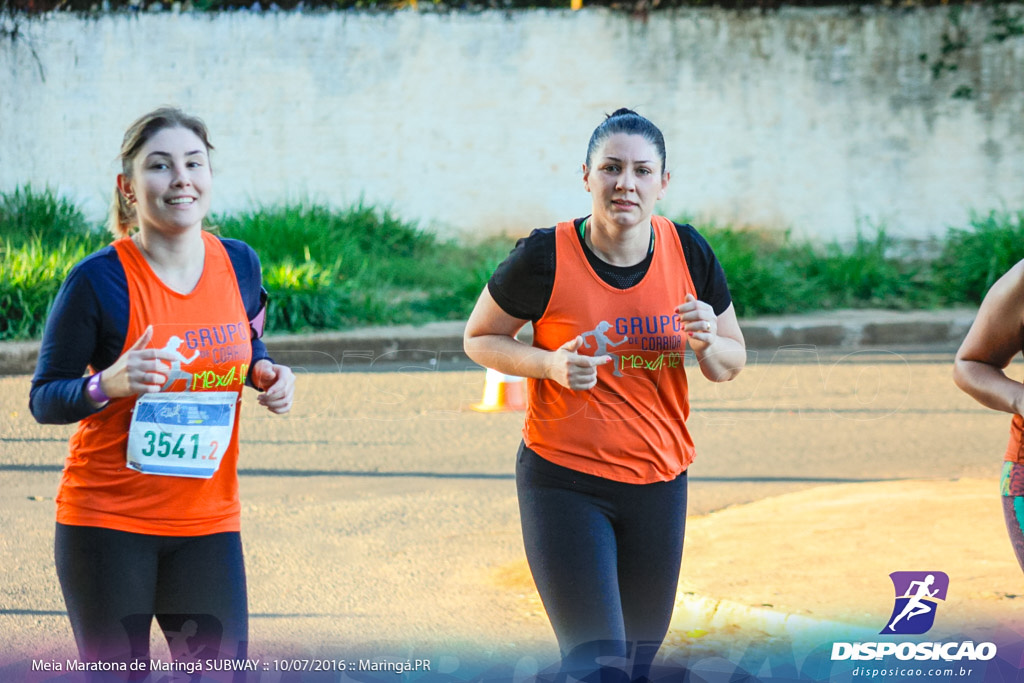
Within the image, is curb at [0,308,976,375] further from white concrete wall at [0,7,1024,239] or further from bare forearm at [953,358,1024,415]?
bare forearm at [953,358,1024,415]

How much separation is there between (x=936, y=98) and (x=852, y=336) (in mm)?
4556

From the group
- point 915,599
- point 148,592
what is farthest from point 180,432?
point 915,599

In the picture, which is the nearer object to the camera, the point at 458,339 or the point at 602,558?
the point at 602,558

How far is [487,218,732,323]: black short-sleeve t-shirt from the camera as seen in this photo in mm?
3059

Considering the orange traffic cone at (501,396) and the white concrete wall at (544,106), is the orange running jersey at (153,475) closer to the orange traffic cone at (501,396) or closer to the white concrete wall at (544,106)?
the orange traffic cone at (501,396)

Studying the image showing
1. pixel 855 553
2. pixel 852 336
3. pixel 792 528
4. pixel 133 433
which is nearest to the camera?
pixel 133 433

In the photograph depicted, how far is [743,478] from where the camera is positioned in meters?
6.61

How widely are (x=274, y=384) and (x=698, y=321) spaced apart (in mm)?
1047

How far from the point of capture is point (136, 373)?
2.57 m

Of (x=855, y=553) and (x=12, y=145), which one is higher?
(x=12, y=145)

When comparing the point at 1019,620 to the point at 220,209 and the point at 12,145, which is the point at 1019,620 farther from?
the point at 12,145

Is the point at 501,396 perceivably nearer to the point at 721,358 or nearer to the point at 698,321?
the point at 721,358

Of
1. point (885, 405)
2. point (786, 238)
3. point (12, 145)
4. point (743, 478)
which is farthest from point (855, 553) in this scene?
point (12, 145)

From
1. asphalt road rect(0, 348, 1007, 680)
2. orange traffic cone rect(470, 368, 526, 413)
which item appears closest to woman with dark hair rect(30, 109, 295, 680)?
asphalt road rect(0, 348, 1007, 680)
